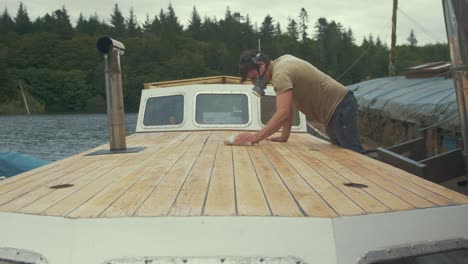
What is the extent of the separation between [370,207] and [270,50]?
85.8 m

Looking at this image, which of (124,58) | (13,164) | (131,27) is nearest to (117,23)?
(131,27)

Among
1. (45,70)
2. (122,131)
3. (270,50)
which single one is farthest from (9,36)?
(122,131)

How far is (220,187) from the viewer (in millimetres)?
2818

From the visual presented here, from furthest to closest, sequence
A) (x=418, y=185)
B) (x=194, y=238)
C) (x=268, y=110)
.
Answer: (x=268, y=110) → (x=418, y=185) → (x=194, y=238)

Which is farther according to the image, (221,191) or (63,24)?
(63,24)

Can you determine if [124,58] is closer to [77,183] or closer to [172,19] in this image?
[77,183]

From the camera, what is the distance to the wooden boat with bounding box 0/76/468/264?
2.17 meters

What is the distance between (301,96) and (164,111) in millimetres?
2919

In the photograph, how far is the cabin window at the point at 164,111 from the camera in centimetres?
718

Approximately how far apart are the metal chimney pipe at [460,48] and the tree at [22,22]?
90.7m

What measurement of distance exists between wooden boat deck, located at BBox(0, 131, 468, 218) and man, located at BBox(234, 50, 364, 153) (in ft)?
1.21

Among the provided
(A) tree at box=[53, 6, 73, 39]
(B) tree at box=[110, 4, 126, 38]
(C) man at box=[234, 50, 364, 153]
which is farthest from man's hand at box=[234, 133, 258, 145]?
(B) tree at box=[110, 4, 126, 38]

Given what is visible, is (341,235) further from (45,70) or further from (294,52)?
(294,52)

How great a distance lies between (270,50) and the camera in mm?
86938
